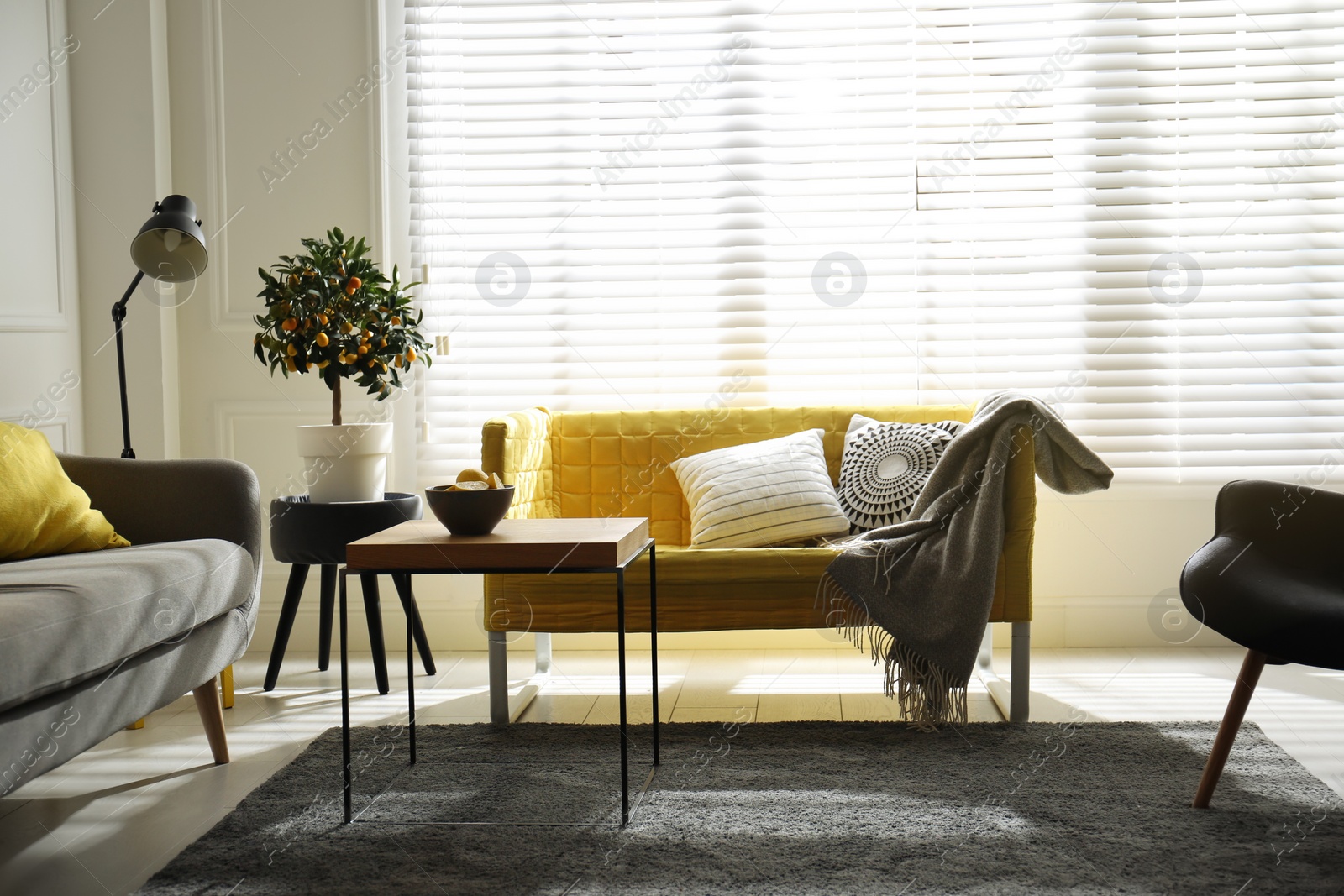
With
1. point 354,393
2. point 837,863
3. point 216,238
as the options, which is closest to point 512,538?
point 837,863

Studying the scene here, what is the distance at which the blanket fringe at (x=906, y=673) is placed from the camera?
250 cm

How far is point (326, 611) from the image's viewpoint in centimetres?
314

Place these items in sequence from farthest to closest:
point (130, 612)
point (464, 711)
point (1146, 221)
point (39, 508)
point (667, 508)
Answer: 1. point (1146, 221)
2. point (667, 508)
3. point (464, 711)
4. point (39, 508)
5. point (130, 612)

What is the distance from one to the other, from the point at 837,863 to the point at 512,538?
784mm

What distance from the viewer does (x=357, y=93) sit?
3.45 meters

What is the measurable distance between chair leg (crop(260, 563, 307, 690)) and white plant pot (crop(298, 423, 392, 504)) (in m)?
0.28

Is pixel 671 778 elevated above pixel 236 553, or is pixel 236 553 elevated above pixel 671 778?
pixel 236 553

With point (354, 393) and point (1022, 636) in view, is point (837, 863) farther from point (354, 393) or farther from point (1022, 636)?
point (354, 393)

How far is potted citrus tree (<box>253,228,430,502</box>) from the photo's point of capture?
284cm

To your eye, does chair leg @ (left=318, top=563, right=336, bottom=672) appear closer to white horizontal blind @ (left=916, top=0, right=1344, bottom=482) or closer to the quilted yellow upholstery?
the quilted yellow upholstery

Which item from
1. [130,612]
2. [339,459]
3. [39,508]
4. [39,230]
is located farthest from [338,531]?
[39,230]

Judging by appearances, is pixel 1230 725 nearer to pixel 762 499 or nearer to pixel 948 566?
pixel 948 566

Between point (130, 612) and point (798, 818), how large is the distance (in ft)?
4.16

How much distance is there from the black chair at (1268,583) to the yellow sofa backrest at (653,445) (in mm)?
1116
